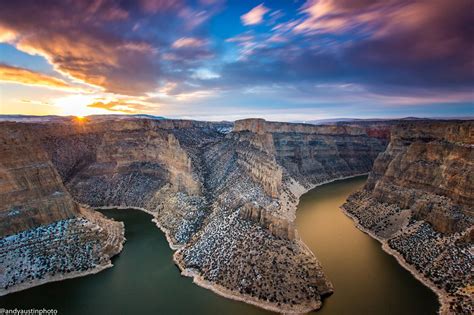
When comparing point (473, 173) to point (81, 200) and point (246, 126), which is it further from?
point (81, 200)

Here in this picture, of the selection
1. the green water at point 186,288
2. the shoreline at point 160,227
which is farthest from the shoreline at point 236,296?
the shoreline at point 160,227

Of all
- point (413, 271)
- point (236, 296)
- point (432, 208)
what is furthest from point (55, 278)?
point (432, 208)

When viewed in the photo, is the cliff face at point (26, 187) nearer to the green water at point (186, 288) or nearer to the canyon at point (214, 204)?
the canyon at point (214, 204)

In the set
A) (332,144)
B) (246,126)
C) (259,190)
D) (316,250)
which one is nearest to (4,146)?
(259,190)

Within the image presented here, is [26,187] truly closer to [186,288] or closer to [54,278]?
[54,278]

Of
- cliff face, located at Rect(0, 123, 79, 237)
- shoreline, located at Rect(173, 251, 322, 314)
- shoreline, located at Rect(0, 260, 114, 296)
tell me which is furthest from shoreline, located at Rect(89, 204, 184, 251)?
cliff face, located at Rect(0, 123, 79, 237)

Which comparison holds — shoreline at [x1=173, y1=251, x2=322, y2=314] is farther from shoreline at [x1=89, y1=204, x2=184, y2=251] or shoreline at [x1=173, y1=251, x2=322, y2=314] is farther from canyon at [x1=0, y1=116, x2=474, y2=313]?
shoreline at [x1=89, y1=204, x2=184, y2=251]
